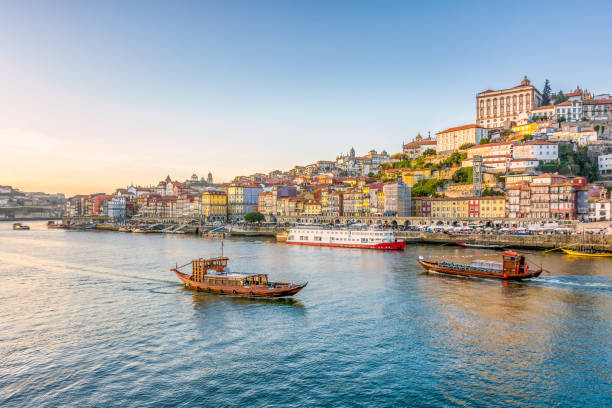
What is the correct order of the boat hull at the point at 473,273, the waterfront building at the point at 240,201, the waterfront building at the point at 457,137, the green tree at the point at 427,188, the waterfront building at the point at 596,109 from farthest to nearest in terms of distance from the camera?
the waterfront building at the point at 240,201
the waterfront building at the point at 457,137
the waterfront building at the point at 596,109
the green tree at the point at 427,188
the boat hull at the point at 473,273

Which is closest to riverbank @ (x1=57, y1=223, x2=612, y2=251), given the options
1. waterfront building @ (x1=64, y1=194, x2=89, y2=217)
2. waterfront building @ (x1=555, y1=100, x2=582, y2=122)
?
waterfront building @ (x1=555, y1=100, x2=582, y2=122)

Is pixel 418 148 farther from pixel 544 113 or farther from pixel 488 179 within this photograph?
pixel 488 179

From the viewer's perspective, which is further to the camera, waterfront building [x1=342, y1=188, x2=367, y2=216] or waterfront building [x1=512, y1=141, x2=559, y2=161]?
waterfront building [x1=342, y1=188, x2=367, y2=216]

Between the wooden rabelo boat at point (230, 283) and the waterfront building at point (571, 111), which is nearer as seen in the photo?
the wooden rabelo boat at point (230, 283)

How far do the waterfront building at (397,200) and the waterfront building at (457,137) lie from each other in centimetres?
2371

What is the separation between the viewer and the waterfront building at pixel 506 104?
8694cm

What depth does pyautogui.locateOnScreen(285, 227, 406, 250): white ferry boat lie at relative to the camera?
4698cm

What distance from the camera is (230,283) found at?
23.5 meters

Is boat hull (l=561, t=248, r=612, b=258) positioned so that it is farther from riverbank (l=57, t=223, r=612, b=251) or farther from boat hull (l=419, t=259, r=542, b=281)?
boat hull (l=419, t=259, r=542, b=281)

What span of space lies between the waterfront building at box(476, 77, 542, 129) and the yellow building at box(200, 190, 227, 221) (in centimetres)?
5745

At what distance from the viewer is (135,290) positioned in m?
25.2

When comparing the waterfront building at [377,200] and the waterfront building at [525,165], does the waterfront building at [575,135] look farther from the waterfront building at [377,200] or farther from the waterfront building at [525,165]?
the waterfront building at [377,200]

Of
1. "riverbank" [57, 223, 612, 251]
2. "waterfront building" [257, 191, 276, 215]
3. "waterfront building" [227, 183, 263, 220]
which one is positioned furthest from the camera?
"waterfront building" [227, 183, 263, 220]

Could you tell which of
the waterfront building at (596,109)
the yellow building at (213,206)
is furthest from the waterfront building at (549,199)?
the yellow building at (213,206)
